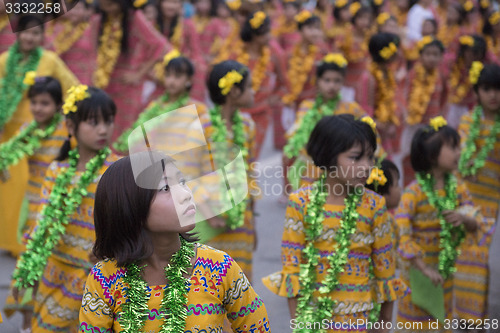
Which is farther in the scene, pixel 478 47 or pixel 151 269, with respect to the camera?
pixel 478 47

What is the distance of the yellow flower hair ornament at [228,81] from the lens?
15.3ft

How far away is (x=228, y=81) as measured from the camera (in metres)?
4.65

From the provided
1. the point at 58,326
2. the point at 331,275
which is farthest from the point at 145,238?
the point at 58,326

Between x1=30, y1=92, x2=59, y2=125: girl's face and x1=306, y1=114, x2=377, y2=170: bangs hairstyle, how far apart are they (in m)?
1.99

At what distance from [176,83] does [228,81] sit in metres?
1.28

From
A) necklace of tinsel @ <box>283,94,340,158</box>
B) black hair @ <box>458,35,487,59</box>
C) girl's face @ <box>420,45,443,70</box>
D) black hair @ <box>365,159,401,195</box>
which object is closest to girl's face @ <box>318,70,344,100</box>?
necklace of tinsel @ <box>283,94,340,158</box>

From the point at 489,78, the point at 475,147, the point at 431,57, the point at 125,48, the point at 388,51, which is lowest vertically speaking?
the point at 475,147

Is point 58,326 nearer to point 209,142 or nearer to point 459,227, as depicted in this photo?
point 209,142

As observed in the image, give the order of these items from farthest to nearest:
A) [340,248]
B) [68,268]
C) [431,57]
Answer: [431,57]
[68,268]
[340,248]

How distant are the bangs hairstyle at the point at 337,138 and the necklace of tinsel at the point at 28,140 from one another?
2.00m

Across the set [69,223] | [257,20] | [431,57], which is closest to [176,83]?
[257,20]

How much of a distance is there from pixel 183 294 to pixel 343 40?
7.98 metres

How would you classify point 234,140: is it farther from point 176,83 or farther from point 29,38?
point 29,38

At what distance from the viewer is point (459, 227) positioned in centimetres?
410
